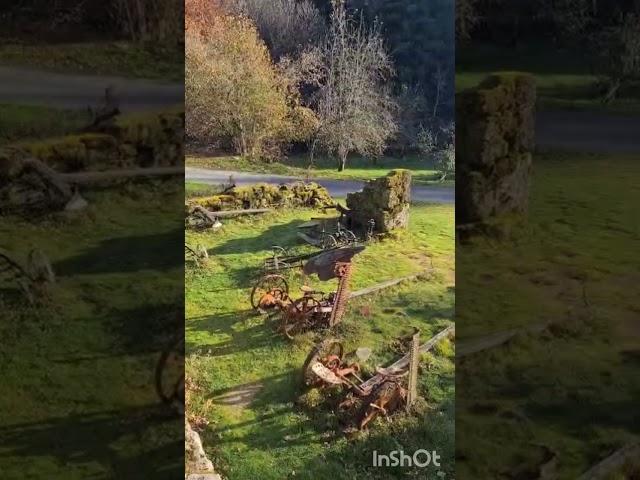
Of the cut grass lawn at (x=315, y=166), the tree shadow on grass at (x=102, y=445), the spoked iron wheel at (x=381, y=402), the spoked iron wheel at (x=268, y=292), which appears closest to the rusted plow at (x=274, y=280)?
the spoked iron wheel at (x=268, y=292)

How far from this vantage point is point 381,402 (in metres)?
3.78

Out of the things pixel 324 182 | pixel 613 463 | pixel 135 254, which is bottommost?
pixel 613 463

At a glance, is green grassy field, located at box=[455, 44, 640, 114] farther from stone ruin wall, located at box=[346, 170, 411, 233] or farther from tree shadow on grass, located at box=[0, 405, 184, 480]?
tree shadow on grass, located at box=[0, 405, 184, 480]

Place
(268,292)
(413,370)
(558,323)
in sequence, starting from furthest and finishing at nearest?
(558,323) → (268,292) → (413,370)

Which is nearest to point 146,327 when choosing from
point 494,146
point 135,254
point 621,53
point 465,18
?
point 135,254

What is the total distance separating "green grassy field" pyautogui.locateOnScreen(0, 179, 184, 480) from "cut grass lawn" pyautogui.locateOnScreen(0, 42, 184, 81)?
63cm

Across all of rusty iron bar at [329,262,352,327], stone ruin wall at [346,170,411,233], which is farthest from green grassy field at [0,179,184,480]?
stone ruin wall at [346,170,411,233]

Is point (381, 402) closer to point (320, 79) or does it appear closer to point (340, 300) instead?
point (340, 300)

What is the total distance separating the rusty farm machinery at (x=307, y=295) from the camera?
384cm

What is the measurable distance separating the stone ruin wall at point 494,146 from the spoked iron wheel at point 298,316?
953 mm

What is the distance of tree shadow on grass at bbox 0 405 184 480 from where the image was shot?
386cm

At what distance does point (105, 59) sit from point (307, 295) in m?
1.72

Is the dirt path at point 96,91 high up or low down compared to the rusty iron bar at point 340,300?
up

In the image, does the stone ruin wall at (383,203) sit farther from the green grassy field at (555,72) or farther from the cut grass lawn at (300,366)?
the green grassy field at (555,72)
